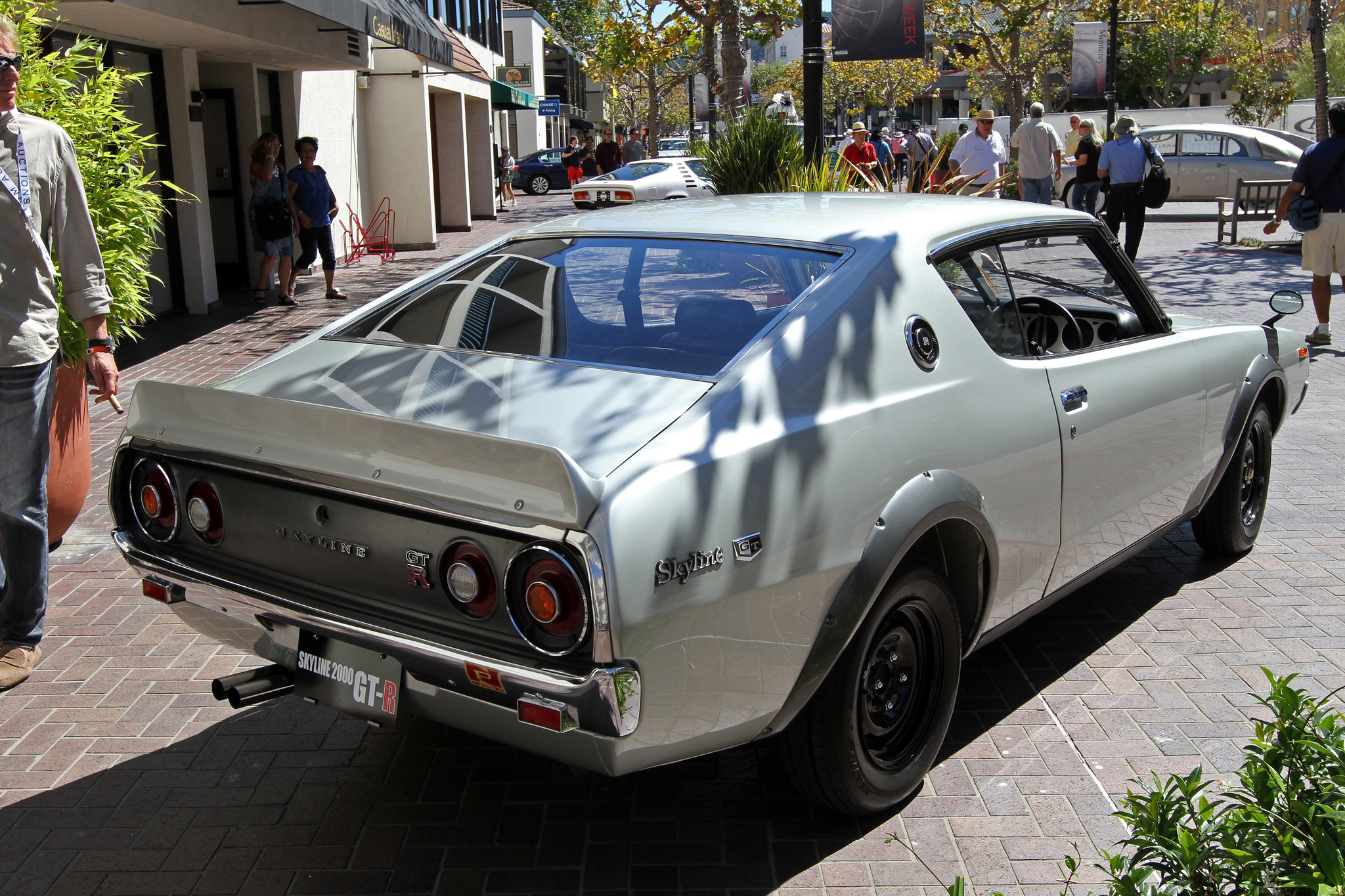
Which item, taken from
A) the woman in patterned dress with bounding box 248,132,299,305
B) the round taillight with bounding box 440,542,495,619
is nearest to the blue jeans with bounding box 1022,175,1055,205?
the woman in patterned dress with bounding box 248,132,299,305

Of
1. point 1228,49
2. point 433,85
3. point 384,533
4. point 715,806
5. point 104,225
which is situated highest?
point 1228,49

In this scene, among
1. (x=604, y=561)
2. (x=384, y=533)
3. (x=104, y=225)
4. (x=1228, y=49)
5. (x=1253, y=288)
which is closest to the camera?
(x=604, y=561)

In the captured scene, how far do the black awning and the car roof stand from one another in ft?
24.7

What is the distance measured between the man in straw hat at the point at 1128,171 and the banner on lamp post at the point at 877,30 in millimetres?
3824

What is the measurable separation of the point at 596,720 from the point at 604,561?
0.34 m

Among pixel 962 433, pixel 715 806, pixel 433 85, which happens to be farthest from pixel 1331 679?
pixel 433 85

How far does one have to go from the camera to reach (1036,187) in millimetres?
15938

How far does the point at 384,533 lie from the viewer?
2707 millimetres

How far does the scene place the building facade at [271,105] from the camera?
38.5 feet

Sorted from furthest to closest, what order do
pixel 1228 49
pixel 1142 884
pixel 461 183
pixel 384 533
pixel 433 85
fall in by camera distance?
pixel 1228 49
pixel 461 183
pixel 433 85
pixel 384 533
pixel 1142 884

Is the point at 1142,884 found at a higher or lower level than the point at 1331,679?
higher

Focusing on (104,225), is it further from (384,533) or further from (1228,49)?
(1228,49)

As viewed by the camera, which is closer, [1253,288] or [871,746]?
[871,746]

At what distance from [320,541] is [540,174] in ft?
132
